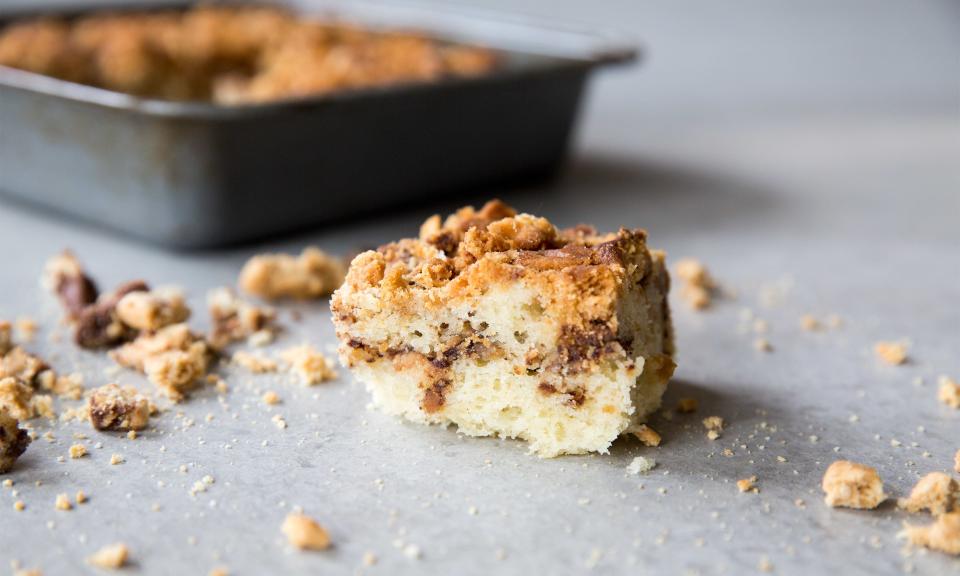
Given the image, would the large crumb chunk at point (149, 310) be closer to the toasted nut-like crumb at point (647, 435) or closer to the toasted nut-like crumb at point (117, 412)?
the toasted nut-like crumb at point (117, 412)

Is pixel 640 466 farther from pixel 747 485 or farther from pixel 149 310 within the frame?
pixel 149 310

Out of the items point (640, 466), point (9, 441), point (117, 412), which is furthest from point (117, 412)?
point (640, 466)

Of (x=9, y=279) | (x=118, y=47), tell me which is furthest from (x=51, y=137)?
(x=118, y=47)

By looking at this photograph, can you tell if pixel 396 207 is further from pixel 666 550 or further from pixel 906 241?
pixel 666 550

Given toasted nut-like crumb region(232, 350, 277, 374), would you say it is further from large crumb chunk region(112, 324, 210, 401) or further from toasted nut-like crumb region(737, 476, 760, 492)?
toasted nut-like crumb region(737, 476, 760, 492)

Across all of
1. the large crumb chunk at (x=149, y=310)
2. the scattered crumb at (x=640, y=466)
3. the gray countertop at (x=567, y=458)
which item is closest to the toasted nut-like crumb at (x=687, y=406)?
the gray countertop at (x=567, y=458)

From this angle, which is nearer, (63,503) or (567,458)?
(63,503)
